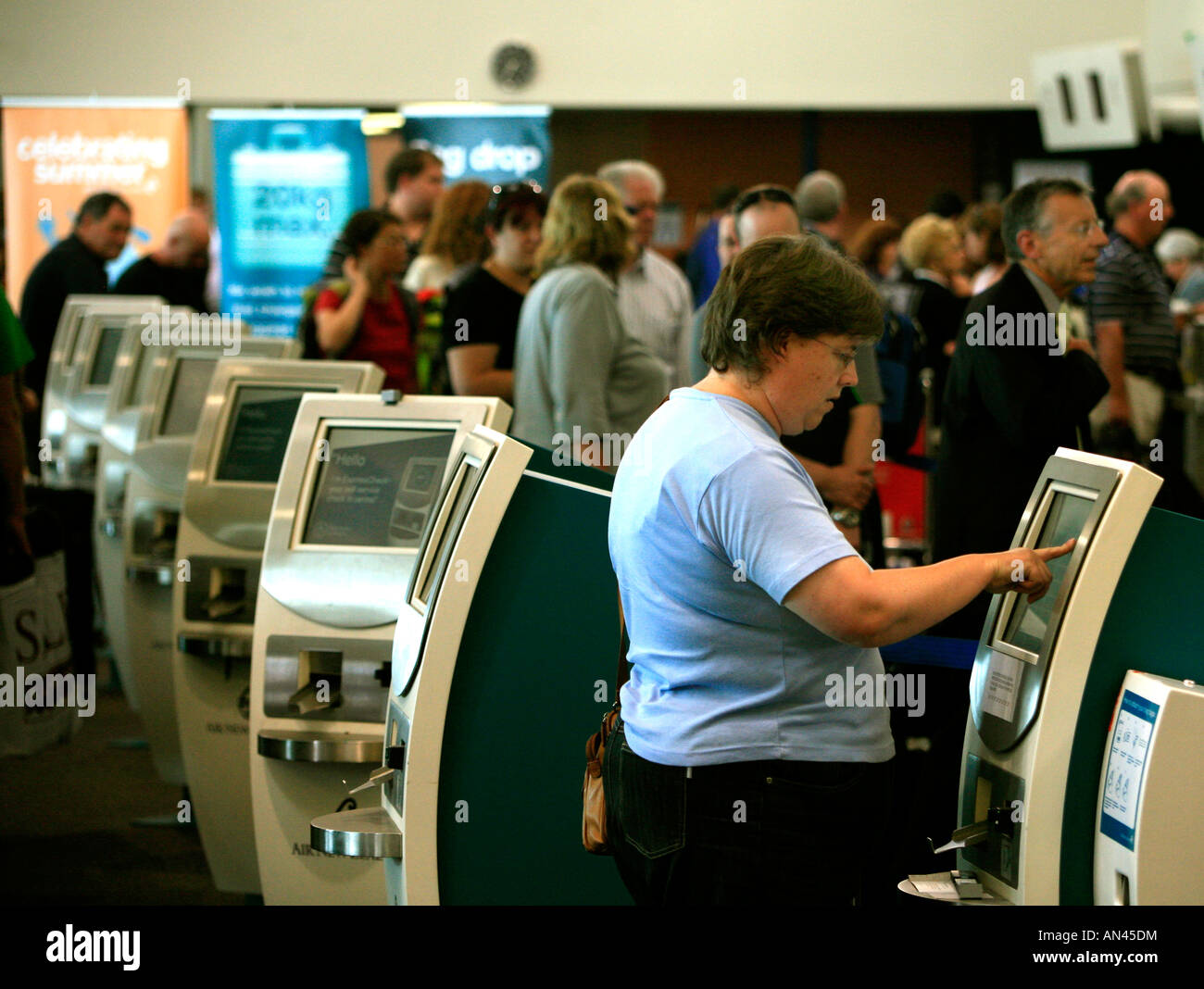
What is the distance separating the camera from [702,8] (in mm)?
10211

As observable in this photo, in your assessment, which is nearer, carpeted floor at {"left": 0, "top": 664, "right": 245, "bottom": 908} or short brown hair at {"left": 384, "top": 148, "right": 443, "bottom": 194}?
carpeted floor at {"left": 0, "top": 664, "right": 245, "bottom": 908}

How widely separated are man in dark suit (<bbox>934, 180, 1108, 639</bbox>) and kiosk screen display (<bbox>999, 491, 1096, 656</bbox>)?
1193 mm

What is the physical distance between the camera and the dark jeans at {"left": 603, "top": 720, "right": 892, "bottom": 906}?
1.67 meters

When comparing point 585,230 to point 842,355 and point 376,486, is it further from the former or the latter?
point 842,355

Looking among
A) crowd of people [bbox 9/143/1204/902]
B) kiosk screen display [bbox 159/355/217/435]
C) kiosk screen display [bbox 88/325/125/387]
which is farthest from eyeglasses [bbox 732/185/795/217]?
kiosk screen display [bbox 88/325/125/387]

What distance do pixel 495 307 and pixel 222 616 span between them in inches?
48.3

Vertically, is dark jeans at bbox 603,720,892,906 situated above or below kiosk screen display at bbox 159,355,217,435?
below

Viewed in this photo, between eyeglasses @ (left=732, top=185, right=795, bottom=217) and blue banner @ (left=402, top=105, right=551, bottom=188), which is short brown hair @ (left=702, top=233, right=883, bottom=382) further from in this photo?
blue banner @ (left=402, top=105, right=551, bottom=188)

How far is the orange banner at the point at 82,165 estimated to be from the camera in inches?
340

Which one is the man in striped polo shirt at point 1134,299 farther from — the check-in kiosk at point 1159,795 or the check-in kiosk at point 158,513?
the check-in kiosk at point 1159,795

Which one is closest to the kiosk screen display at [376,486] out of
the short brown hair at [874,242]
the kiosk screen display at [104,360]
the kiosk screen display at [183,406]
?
the kiosk screen display at [183,406]

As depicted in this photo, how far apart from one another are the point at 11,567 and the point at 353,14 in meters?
8.04

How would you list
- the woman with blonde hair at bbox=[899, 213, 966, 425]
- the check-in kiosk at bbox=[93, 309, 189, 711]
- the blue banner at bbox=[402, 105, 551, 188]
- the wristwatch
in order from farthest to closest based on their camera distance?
the blue banner at bbox=[402, 105, 551, 188], the woman with blonde hair at bbox=[899, 213, 966, 425], the check-in kiosk at bbox=[93, 309, 189, 711], the wristwatch

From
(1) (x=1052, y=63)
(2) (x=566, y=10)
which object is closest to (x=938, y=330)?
(1) (x=1052, y=63)
